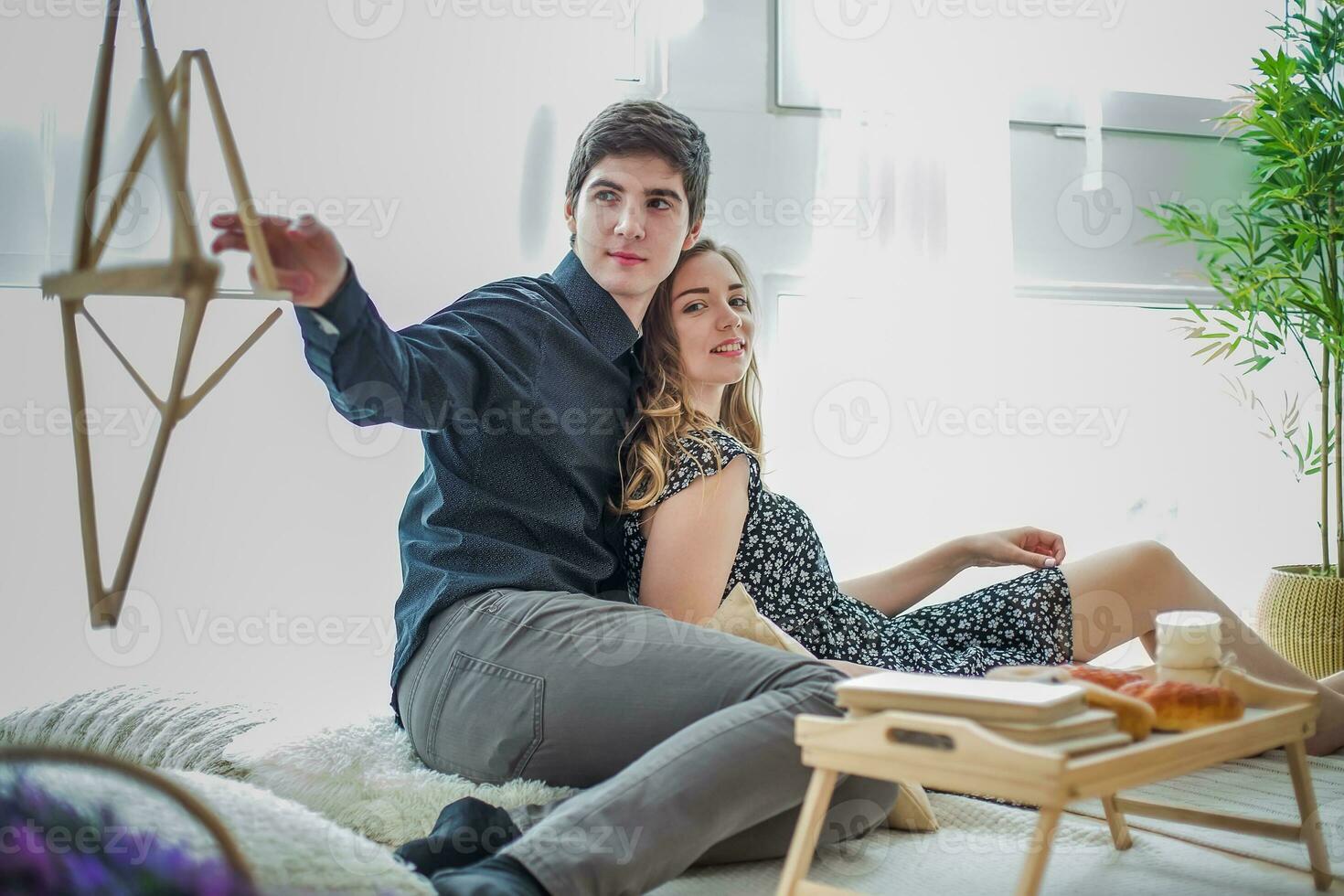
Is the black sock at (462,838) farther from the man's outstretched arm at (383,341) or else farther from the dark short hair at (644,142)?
the dark short hair at (644,142)

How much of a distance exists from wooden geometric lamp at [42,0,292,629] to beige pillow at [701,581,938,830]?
35.3 inches

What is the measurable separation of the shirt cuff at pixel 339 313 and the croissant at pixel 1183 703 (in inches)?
35.2

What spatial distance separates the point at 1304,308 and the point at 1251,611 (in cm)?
88

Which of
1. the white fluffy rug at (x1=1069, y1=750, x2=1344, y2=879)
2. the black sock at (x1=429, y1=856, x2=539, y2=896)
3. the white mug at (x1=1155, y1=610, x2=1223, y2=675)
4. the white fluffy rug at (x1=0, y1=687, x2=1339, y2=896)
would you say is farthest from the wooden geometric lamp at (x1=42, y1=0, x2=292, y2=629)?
the white fluffy rug at (x1=1069, y1=750, x2=1344, y2=879)

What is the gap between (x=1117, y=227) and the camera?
3023 mm

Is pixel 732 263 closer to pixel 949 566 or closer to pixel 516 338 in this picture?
pixel 516 338

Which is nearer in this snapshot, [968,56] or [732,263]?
[732,263]

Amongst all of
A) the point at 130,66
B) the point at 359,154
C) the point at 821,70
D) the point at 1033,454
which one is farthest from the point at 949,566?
the point at 130,66


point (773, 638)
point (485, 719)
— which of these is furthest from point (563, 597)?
point (773, 638)

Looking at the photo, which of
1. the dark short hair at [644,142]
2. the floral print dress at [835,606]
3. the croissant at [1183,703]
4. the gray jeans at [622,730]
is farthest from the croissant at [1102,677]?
the dark short hair at [644,142]

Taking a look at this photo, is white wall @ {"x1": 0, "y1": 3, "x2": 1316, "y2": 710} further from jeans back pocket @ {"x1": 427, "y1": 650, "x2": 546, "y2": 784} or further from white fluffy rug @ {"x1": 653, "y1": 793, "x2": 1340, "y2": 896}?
white fluffy rug @ {"x1": 653, "y1": 793, "x2": 1340, "y2": 896}

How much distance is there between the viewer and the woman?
173 centimetres

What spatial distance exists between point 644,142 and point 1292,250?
6.51 ft

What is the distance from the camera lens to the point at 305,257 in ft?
3.67
